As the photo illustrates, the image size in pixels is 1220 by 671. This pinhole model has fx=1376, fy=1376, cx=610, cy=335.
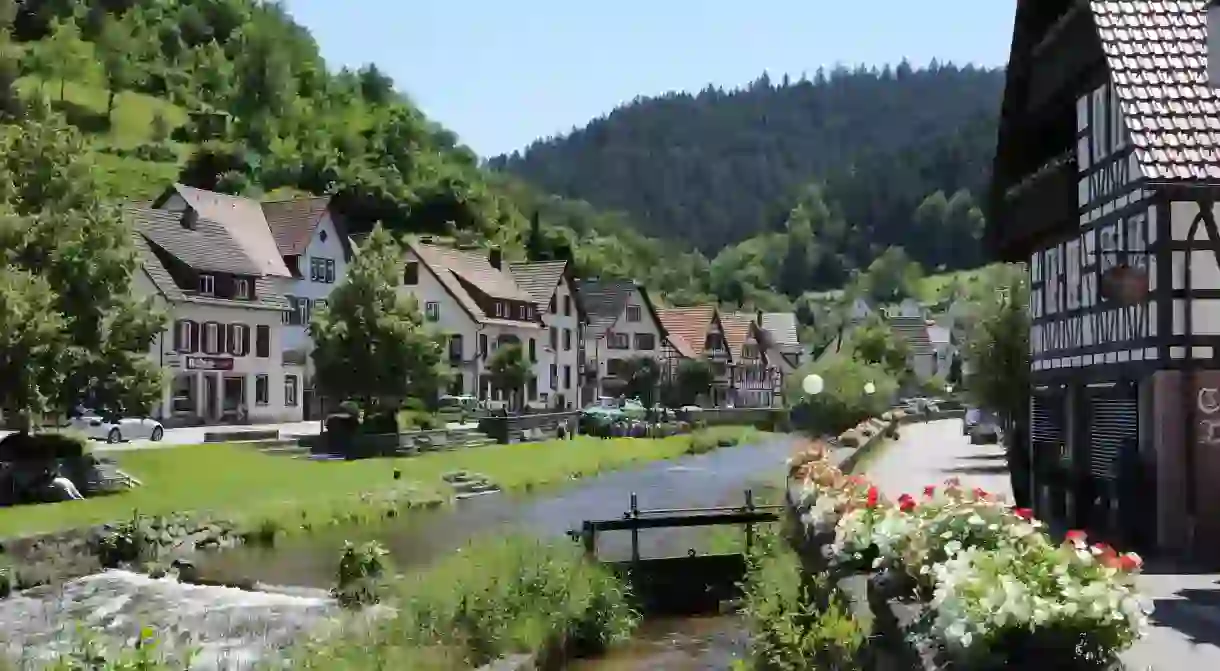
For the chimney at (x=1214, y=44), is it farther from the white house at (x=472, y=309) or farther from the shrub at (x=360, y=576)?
the white house at (x=472, y=309)

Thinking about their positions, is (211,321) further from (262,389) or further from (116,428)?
(116,428)

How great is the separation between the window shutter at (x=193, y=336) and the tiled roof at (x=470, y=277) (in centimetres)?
2303

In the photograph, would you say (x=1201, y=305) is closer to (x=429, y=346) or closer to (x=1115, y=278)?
(x=1115, y=278)

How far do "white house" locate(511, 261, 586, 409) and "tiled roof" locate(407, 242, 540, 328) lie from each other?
1.54 metres

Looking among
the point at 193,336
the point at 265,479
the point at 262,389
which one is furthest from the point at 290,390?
the point at 265,479

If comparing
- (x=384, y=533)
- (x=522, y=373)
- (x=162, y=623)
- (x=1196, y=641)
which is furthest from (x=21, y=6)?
(x=1196, y=641)

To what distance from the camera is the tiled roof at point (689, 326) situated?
4715 inches

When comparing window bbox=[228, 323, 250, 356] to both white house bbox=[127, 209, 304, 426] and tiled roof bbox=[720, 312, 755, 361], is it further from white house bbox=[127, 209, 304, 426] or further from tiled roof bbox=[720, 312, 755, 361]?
tiled roof bbox=[720, 312, 755, 361]

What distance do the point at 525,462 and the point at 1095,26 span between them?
38427 millimetres

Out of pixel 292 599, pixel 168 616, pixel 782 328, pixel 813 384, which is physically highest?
pixel 782 328

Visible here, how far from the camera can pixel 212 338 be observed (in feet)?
217

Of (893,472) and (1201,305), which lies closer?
(1201,305)

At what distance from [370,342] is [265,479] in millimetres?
12677

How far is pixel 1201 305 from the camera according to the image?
21125 millimetres
